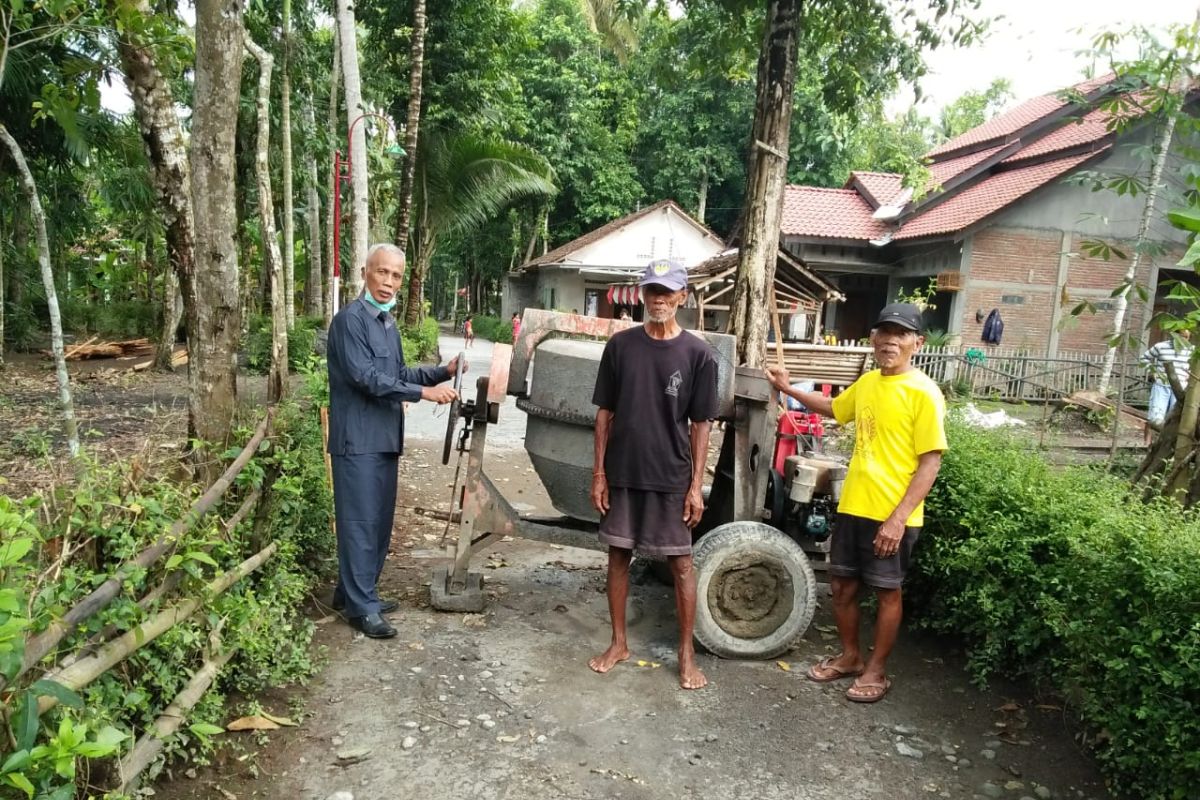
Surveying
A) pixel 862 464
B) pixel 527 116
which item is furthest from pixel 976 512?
pixel 527 116

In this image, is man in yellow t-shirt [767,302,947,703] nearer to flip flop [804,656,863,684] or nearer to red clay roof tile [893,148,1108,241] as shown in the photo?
flip flop [804,656,863,684]

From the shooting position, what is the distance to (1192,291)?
11.8 ft

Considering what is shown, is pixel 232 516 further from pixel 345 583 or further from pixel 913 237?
pixel 913 237

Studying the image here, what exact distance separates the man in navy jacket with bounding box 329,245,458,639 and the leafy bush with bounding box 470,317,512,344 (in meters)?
24.2

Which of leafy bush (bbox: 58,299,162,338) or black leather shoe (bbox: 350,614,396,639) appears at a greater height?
leafy bush (bbox: 58,299,162,338)

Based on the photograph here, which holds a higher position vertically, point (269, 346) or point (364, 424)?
point (364, 424)

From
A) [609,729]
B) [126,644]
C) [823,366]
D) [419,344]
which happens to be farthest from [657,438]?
[419,344]

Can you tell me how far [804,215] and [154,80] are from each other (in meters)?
16.7

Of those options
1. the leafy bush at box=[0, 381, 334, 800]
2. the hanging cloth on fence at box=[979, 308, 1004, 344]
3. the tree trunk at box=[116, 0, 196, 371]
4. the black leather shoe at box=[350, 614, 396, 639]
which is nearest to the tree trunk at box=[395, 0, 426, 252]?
the tree trunk at box=[116, 0, 196, 371]

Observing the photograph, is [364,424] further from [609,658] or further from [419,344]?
[419,344]

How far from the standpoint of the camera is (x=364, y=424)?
396cm

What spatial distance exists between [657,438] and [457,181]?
14548 millimetres

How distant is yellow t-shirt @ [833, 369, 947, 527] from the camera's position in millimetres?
3422

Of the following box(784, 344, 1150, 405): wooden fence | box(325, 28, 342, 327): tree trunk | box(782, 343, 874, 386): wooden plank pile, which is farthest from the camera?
box(784, 344, 1150, 405): wooden fence
